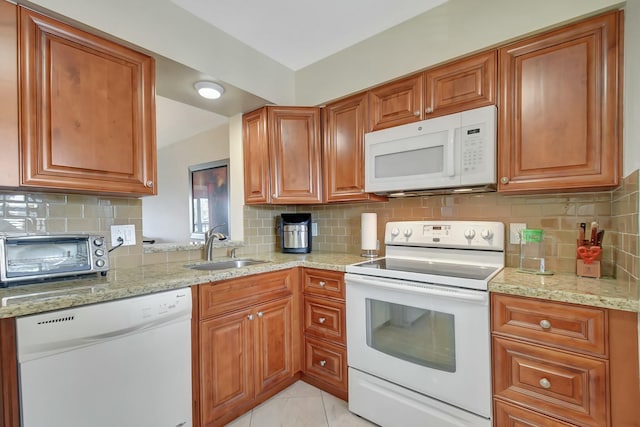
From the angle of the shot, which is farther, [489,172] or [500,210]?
[500,210]

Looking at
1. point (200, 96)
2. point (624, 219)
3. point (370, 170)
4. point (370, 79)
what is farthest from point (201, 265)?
point (624, 219)

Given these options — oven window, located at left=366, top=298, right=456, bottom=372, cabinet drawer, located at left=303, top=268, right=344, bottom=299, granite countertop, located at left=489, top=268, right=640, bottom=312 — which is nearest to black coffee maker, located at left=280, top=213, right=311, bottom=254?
cabinet drawer, located at left=303, top=268, right=344, bottom=299

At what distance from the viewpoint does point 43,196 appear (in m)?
Answer: 1.52

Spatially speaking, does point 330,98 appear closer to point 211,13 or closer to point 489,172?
point 211,13

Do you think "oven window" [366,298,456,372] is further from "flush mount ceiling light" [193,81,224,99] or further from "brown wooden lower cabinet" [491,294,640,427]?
"flush mount ceiling light" [193,81,224,99]

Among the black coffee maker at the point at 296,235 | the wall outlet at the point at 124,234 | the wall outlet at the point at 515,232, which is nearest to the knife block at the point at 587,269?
the wall outlet at the point at 515,232

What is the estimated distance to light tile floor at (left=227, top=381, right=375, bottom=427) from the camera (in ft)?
5.57

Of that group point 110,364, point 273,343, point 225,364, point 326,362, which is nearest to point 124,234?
point 110,364

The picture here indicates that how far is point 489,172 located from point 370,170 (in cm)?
73

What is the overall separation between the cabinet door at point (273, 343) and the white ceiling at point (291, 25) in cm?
154

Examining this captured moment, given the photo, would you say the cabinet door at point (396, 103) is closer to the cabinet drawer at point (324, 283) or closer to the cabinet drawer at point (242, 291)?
the cabinet drawer at point (324, 283)

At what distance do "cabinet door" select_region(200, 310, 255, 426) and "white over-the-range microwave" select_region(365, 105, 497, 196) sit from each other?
48.0 inches

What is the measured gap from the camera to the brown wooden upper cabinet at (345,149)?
6.97 feet

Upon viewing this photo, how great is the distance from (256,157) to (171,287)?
51.0 inches
